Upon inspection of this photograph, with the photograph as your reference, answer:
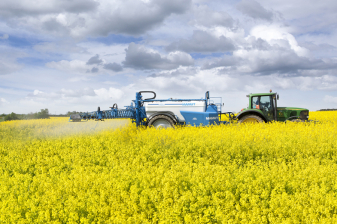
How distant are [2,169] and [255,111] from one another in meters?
11.5

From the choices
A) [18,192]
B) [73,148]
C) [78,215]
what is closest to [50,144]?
[73,148]

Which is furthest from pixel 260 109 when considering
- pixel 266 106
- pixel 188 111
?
pixel 188 111

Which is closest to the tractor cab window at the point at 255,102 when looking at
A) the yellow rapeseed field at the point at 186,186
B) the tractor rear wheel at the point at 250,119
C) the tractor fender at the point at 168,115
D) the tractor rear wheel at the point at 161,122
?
the tractor rear wheel at the point at 250,119

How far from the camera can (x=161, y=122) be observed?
41.7 feet

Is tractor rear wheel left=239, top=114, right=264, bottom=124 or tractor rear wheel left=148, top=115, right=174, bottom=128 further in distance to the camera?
tractor rear wheel left=239, top=114, right=264, bottom=124

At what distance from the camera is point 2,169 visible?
9109 millimetres

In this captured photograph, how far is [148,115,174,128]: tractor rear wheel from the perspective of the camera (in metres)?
12.5

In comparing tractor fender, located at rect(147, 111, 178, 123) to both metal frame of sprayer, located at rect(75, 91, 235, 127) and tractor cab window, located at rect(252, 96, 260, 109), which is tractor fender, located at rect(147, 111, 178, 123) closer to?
metal frame of sprayer, located at rect(75, 91, 235, 127)

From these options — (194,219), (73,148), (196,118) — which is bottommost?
(194,219)

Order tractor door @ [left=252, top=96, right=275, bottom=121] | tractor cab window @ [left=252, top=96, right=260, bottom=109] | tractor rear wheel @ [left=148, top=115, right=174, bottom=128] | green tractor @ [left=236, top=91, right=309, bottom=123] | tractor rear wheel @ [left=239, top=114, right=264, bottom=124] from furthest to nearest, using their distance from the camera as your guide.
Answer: tractor cab window @ [left=252, top=96, right=260, bottom=109] < tractor door @ [left=252, top=96, right=275, bottom=121] < green tractor @ [left=236, top=91, right=309, bottom=123] < tractor rear wheel @ [left=239, top=114, right=264, bottom=124] < tractor rear wheel @ [left=148, top=115, right=174, bottom=128]

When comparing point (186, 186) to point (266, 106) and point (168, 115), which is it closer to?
point (168, 115)

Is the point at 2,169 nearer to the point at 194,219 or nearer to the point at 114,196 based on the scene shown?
the point at 114,196

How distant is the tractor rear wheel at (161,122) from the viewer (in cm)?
1250

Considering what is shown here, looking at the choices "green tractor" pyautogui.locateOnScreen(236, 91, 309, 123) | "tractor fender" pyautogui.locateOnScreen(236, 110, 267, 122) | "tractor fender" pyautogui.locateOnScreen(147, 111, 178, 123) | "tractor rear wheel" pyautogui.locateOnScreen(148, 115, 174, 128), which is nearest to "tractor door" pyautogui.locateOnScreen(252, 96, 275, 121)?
"green tractor" pyautogui.locateOnScreen(236, 91, 309, 123)
